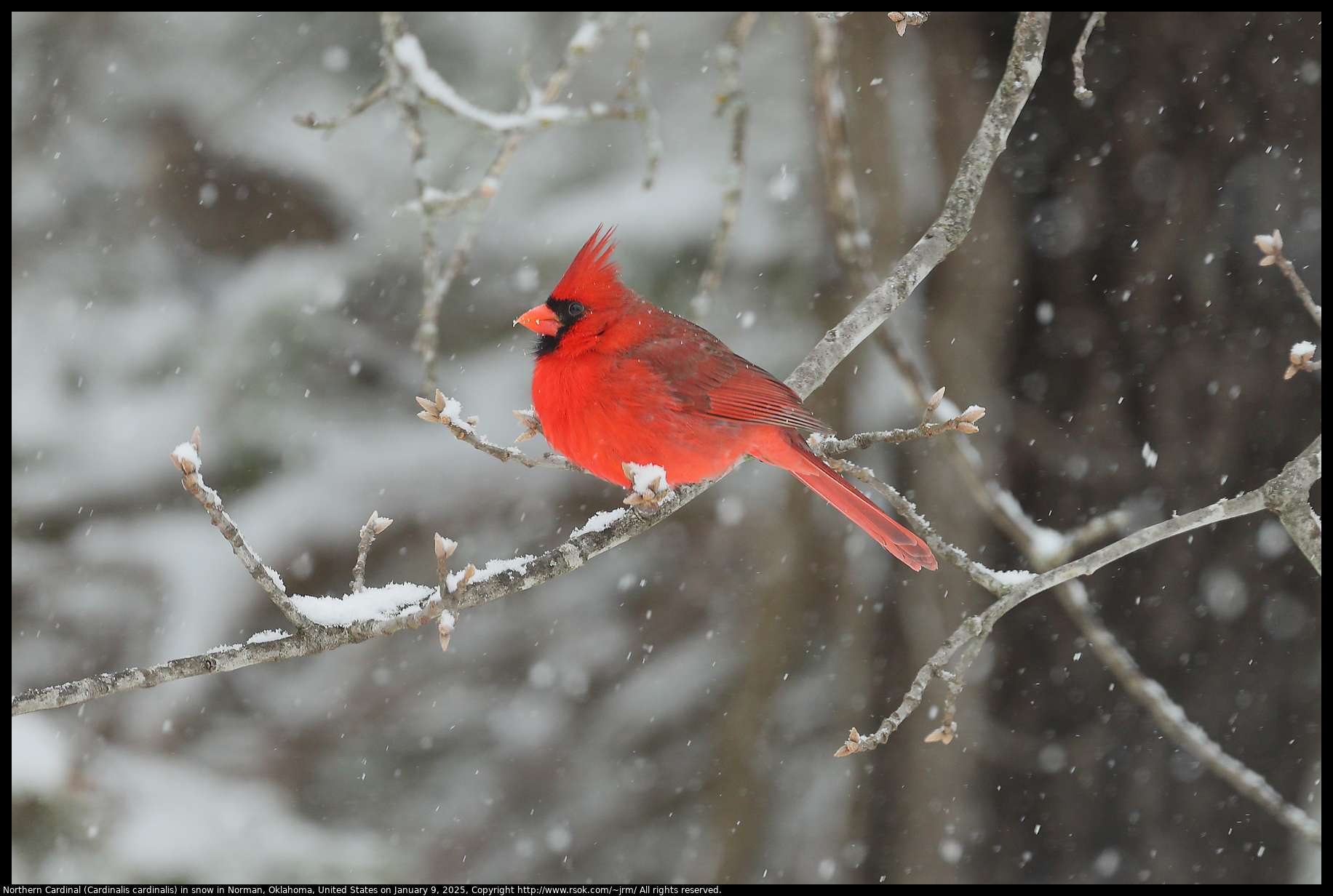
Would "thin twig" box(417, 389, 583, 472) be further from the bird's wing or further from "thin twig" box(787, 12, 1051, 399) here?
"thin twig" box(787, 12, 1051, 399)

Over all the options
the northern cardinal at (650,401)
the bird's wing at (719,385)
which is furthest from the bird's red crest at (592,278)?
the bird's wing at (719,385)

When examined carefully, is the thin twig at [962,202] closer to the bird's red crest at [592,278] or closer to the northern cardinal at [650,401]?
the northern cardinal at [650,401]

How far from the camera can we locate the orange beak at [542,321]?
2.72 meters

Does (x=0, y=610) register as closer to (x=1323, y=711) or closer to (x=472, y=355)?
(x=472, y=355)

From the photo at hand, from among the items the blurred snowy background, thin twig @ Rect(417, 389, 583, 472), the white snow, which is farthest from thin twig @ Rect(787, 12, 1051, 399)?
the blurred snowy background

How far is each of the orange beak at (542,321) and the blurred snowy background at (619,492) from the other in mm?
1482

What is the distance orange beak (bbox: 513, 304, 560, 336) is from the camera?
2.72 m

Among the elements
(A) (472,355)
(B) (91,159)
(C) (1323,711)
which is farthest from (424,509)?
(C) (1323,711)

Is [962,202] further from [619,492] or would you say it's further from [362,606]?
[619,492]

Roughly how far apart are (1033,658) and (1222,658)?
64cm

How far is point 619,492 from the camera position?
15.1ft

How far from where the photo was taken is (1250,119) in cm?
358
